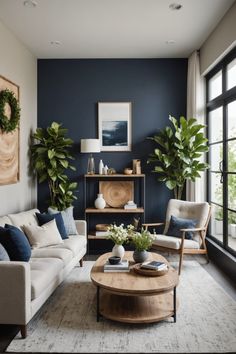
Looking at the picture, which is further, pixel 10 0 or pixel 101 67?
pixel 101 67

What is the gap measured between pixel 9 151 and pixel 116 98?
2238mm

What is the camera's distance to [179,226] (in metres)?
5.29

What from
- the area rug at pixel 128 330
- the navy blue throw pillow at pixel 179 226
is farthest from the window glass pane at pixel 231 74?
the area rug at pixel 128 330

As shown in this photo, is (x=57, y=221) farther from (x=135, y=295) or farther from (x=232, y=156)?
(x=232, y=156)

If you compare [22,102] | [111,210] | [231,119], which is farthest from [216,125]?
[22,102]

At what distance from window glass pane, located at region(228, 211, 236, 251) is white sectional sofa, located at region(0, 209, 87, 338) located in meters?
2.21

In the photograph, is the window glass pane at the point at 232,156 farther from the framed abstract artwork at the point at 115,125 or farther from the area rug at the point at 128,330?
the framed abstract artwork at the point at 115,125

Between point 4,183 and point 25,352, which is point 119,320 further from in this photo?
point 4,183

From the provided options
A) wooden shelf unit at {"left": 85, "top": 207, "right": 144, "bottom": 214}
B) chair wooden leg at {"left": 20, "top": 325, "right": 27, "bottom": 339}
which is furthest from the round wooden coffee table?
wooden shelf unit at {"left": 85, "top": 207, "right": 144, "bottom": 214}

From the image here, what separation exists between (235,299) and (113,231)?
151 centimetres

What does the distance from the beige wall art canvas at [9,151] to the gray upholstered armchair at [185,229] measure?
2.04 m

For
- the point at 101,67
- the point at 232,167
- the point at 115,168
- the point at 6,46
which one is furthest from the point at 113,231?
the point at 101,67

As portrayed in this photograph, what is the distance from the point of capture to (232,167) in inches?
193

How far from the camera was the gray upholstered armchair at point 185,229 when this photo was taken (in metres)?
4.98
